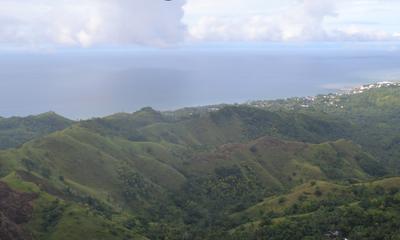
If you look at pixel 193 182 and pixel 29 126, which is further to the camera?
pixel 29 126

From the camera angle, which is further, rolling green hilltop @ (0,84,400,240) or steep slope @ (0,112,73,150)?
steep slope @ (0,112,73,150)

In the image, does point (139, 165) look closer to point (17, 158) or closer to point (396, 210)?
point (17, 158)

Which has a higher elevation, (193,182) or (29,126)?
(29,126)

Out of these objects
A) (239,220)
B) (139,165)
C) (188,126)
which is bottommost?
(239,220)

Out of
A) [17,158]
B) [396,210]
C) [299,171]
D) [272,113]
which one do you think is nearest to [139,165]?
[17,158]

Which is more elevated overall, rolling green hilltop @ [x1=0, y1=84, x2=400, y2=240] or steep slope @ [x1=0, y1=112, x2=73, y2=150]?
steep slope @ [x1=0, y1=112, x2=73, y2=150]

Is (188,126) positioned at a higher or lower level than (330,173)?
higher

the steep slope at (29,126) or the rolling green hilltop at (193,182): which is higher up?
the steep slope at (29,126)

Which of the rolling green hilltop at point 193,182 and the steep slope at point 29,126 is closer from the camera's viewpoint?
the rolling green hilltop at point 193,182
